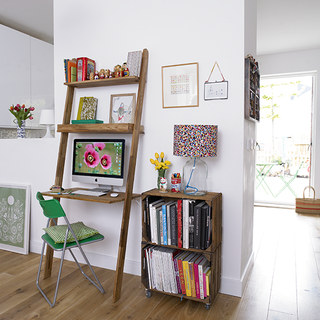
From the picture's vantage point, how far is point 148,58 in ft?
8.05

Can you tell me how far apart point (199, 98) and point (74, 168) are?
4.24 feet

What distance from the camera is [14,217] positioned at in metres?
3.14

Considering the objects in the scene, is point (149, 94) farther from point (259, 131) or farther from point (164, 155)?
point (259, 131)

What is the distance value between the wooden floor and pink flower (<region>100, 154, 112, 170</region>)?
95 centimetres

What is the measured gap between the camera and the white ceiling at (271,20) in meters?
3.47

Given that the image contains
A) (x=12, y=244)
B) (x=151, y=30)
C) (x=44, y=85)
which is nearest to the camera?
(x=151, y=30)

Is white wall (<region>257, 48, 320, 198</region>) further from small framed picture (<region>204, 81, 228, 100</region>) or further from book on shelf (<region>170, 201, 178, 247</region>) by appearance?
book on shelf (<region>170, 201, 178, 247</region>)

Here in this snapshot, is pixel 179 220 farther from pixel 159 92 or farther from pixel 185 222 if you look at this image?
pixel 159 92

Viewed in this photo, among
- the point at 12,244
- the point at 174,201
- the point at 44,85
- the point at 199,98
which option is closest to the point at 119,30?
the point at 199,98

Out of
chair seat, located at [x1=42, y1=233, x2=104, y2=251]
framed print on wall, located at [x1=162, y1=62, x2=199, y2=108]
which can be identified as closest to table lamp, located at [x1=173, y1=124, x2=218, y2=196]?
framed print on wall, located at [x1=162, y1=62, x2=199, y2=108]

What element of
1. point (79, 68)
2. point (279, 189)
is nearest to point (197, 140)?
point (79, 68)

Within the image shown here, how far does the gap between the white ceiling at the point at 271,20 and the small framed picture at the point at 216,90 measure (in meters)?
1.83

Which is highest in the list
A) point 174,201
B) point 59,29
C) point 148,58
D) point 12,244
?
point 59,29

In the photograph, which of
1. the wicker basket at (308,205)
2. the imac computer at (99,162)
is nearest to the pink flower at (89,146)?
the imac computer at (99,162)
